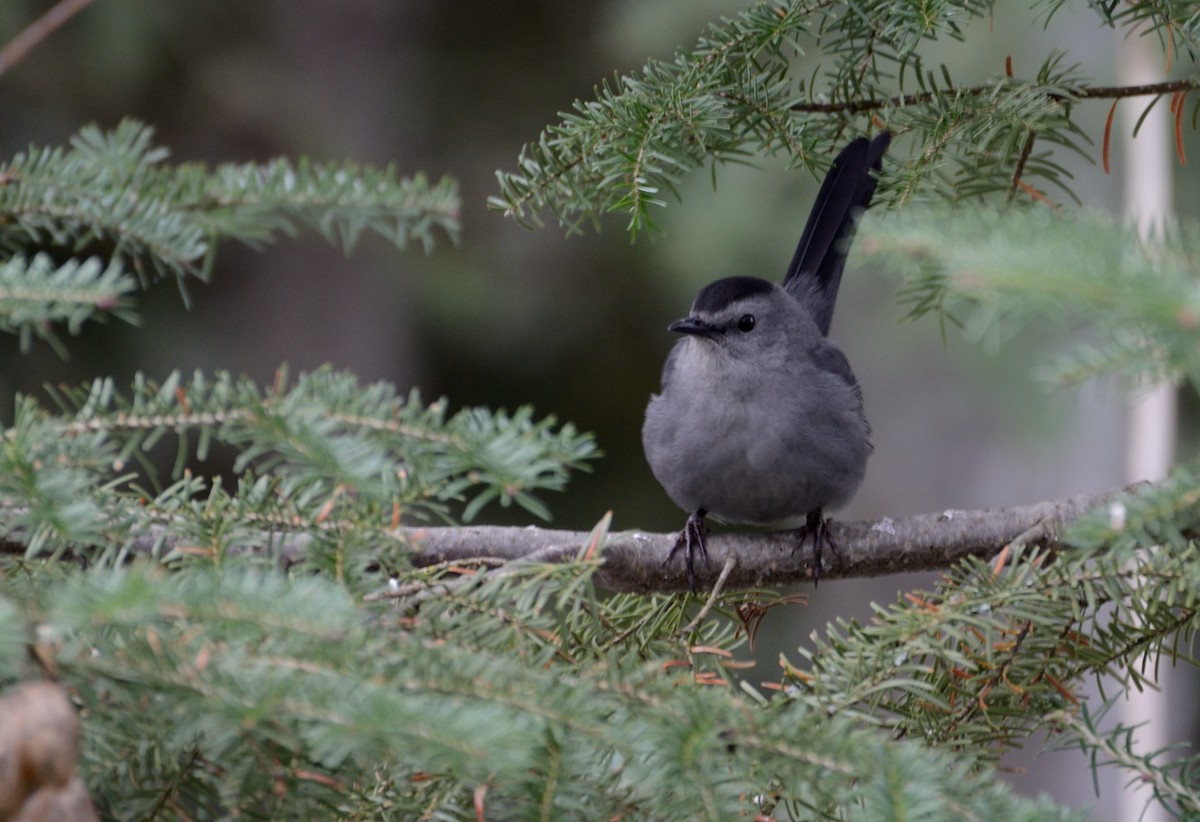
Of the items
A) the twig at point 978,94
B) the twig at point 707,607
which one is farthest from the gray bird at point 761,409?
the twig at point 978,94

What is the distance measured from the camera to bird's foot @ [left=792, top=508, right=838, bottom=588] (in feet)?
8.28

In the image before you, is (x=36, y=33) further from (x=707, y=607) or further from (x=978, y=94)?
(x=978, y=94)

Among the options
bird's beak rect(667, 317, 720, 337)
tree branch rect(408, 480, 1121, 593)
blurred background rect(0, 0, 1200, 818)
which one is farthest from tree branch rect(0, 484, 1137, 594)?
blurred background rect(0, 0, 1200, 818)

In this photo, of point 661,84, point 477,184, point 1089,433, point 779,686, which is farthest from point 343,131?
point 779,686

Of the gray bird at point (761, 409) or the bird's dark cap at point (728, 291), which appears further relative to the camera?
the bird's dark cap at point (728, 291)

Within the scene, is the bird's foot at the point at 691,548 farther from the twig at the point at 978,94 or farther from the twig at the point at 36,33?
the twig at the point at 36,33

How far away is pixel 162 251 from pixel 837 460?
5.76 ft

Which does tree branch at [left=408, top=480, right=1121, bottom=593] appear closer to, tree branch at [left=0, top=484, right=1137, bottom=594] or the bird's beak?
tree branch at [left=0, top=484, right=1137, bottom=594]

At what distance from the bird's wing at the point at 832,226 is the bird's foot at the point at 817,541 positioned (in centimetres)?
65

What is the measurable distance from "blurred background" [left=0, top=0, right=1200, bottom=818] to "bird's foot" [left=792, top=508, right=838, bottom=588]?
2246 millimetres

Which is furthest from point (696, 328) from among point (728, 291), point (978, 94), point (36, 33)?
point (36, 33)

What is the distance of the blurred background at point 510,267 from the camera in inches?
211

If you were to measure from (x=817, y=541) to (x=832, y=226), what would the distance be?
36.4 inches

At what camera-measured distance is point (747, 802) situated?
1564 mm
